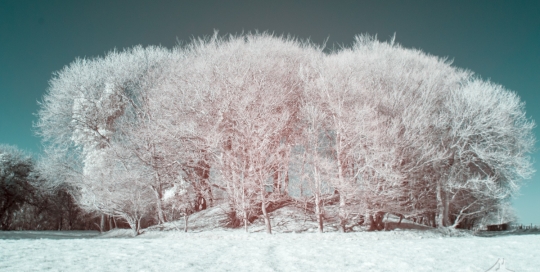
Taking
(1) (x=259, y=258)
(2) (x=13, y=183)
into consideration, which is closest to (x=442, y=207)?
(1) (x=259, y=258)

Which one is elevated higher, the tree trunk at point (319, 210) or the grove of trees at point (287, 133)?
the grove of trees at point (287, 133)

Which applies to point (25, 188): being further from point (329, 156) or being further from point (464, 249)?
point (464, 249)

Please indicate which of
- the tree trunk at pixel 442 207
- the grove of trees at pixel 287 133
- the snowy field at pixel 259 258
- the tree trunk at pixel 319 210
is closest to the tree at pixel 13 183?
the grove of trees at pixel 287 133

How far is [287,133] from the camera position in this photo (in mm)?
16766

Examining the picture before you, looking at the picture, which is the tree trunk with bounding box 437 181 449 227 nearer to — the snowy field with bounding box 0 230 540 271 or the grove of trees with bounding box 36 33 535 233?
the grove of trees with bounding box 36 33 535 233

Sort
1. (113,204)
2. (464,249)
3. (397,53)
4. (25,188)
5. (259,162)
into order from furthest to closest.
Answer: (25,188)
(397,53)
(113,204)
(259,162)
(464,249)

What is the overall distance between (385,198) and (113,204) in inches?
542

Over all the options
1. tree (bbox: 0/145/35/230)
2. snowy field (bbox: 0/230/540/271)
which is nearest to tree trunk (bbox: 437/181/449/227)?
snowy field (bbox: 0/230/540/271)

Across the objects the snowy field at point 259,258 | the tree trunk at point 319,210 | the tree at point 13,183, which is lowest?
the snowy field at point 259,258

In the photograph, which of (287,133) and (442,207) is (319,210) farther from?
(442,207)

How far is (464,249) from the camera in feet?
30.9

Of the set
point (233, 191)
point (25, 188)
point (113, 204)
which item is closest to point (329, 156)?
point (233, 191)

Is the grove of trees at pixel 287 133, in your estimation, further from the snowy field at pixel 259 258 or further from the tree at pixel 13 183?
→ the tree at pixel 13 183

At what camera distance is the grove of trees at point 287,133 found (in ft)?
49.0
